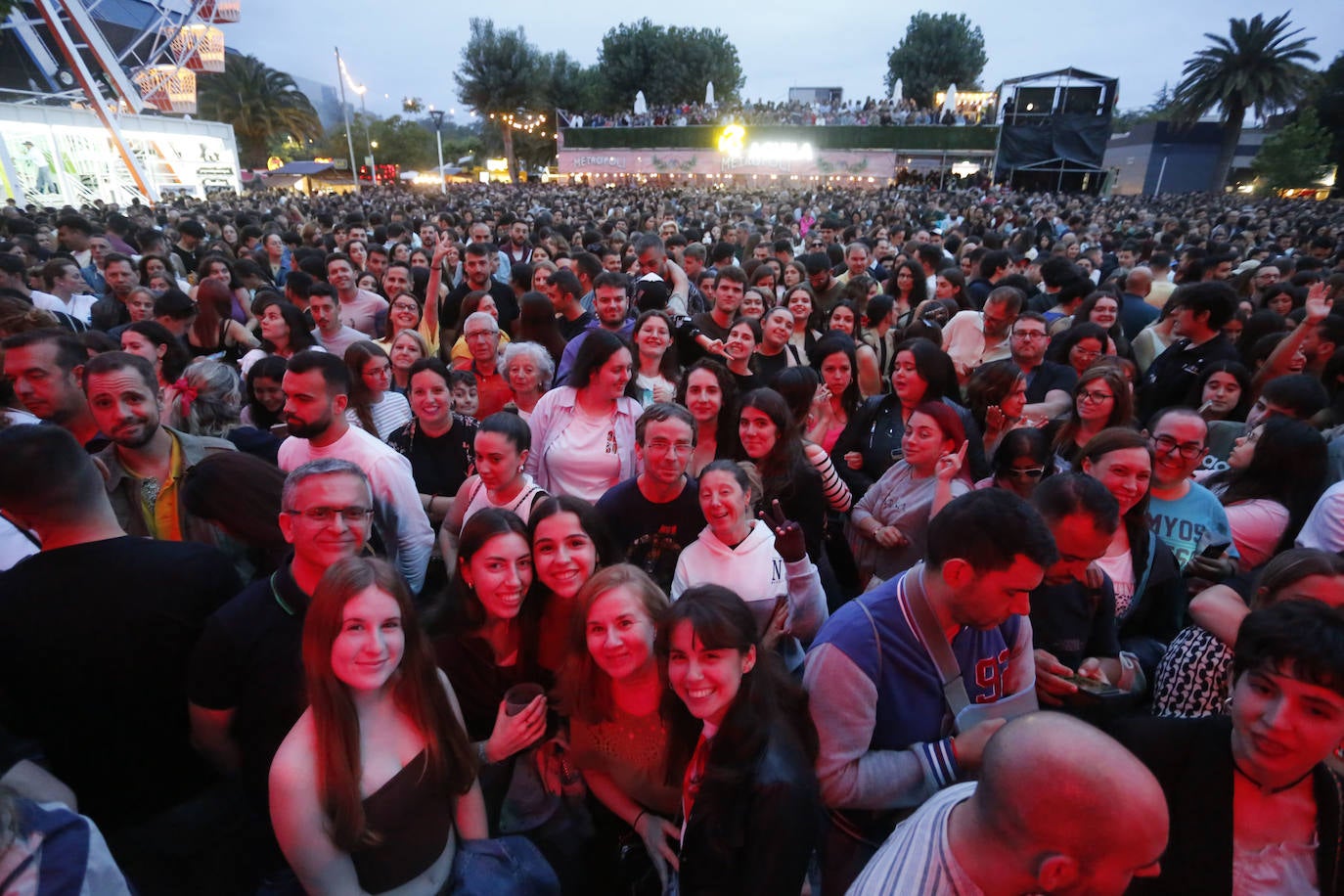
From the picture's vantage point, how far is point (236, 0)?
35.0 metres

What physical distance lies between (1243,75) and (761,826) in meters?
42.9

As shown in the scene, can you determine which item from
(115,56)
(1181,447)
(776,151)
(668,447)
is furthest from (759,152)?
(668,447)

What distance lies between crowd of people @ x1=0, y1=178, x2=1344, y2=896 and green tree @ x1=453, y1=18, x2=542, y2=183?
4531 cm

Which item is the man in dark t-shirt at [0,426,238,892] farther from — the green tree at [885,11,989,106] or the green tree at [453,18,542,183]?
the green tree at [885,11,989,106]

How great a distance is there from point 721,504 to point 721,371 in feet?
4.20

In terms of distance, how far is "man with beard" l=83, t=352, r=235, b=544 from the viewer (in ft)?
8.70

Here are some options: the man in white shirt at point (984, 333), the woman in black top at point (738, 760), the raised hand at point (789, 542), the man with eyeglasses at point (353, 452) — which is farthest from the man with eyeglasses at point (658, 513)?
the man in white shirt at point (984, 333)

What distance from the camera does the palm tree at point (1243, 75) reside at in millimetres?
29094

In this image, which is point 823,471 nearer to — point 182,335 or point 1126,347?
point 1126,347

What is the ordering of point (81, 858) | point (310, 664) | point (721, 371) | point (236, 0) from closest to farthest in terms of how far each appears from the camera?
point (81, 858), point (310, 664), point (721, 371), point (236, 0)

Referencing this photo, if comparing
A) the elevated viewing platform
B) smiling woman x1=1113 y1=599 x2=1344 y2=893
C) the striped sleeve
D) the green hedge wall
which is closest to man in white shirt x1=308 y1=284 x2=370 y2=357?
the striped sleeve

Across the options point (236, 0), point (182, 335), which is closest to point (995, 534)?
point (182, 335)

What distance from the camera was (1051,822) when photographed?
3.86 ft

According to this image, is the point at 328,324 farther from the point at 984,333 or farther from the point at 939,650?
the point at 984,333
